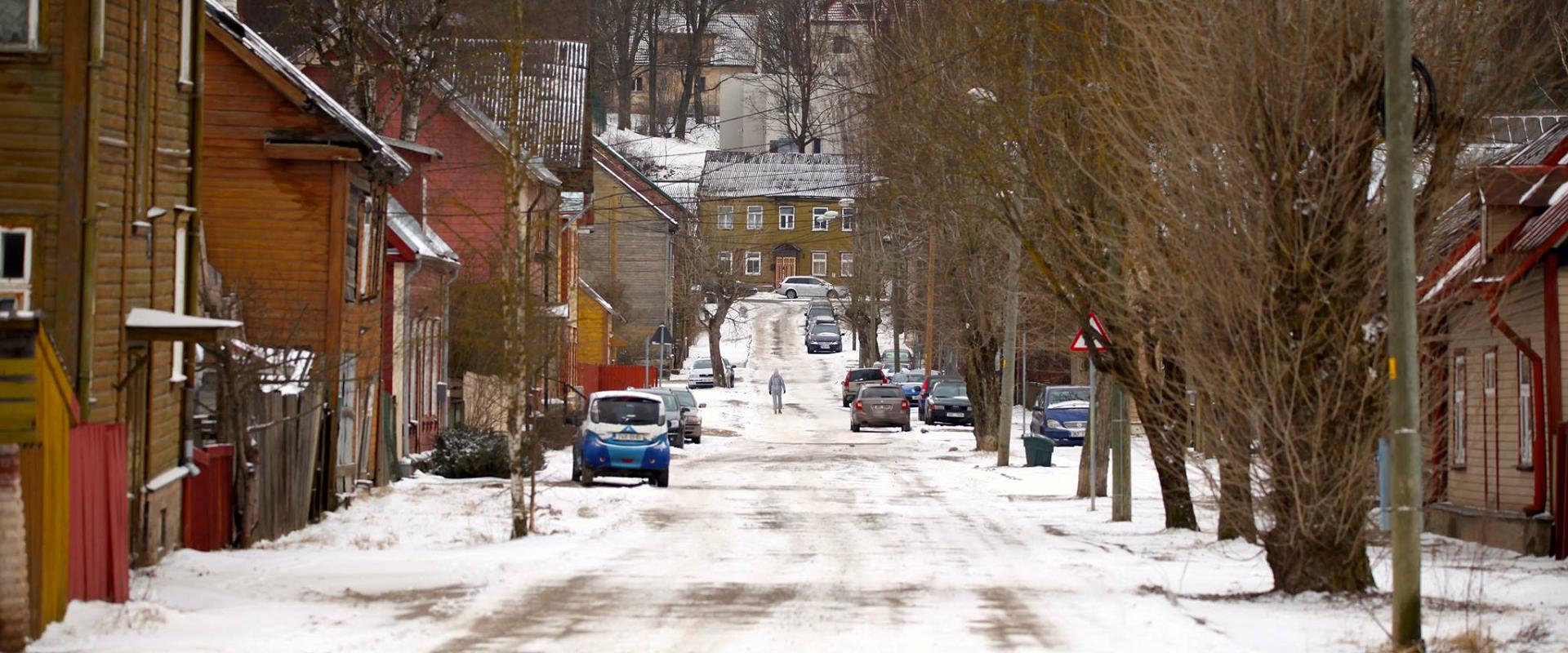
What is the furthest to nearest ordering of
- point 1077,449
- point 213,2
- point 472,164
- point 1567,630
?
point 1077,449
point 472,164
point 213,2
point 1567,630

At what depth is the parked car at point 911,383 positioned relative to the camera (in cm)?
6291

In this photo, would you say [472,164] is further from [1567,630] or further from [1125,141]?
[1567,630]

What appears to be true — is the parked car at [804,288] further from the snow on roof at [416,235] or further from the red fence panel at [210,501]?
the red fence panel at [210,501]

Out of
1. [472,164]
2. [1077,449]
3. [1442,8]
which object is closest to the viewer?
[1442,8]

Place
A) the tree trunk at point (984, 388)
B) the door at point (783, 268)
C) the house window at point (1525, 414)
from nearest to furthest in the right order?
1. the house window at point (1525, 414)
2. the tree trunk at point (984, 388)
3. the door at point (783, 268)

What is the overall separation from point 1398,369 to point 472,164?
2887cm

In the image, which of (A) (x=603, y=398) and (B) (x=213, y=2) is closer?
(B) (x=213, y=2)

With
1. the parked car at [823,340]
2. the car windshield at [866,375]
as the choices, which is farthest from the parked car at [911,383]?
the parked car at [823,340]

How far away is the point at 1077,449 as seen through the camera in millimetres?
41188

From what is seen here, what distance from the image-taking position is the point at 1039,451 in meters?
34.4

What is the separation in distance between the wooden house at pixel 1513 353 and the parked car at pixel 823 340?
213ft

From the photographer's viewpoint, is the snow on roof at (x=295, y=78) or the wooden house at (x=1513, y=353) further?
the snow on roof at (x=295, y=78)

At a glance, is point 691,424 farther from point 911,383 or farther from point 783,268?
point 783,268

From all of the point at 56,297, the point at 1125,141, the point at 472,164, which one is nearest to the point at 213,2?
the point at 56,297
